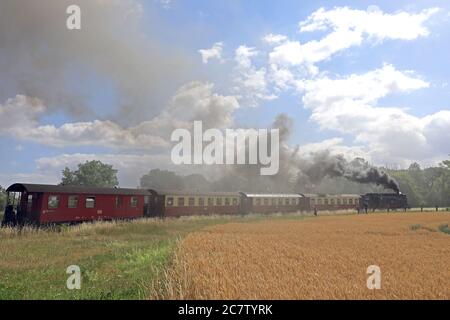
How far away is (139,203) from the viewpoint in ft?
117

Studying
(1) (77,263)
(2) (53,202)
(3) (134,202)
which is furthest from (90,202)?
(1) (77,263)

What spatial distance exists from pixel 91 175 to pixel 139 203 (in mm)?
64016

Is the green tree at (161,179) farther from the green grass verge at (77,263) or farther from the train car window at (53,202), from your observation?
the green grass verge at (77,263)

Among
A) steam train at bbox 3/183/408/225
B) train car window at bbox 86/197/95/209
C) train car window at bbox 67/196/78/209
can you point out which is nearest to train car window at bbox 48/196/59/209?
steam train at bbox 3/183/408/225

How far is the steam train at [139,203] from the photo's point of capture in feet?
90.8

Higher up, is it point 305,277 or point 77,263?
point 305,277

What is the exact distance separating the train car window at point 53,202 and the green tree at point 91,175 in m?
63.1

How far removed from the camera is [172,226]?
3231 centimetres

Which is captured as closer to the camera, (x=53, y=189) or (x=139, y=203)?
(x=53, y=189)

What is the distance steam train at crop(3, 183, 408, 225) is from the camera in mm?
27672

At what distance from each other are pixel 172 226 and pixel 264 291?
26.5m

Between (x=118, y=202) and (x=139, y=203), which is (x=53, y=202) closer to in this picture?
(x=118, y=202)

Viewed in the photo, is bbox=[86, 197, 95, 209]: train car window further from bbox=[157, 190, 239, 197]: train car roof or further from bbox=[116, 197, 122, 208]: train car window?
bbox=[157, 190, 239, 197]: train car roof
